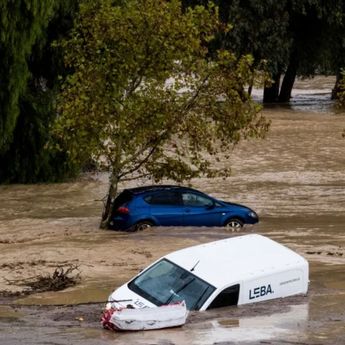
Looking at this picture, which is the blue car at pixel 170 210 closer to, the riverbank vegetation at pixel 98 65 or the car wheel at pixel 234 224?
the car wheel at pixel 234 224

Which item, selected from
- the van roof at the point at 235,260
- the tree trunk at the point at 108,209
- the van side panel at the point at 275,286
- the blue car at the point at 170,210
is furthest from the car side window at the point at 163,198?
the van side panel at the point at 275,286

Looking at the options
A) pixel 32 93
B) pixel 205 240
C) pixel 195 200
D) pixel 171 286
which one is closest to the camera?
pixel 171 286

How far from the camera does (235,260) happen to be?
565 inches

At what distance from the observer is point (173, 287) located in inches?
559

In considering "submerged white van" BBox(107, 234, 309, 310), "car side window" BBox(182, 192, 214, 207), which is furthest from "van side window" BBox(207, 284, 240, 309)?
"car side window" BBox(182, 192, 214, 207)

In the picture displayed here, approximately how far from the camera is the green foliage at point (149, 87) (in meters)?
24.6

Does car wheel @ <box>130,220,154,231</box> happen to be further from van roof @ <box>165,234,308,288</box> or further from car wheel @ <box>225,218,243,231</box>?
van roof @ <box>165,234,308,288</box>

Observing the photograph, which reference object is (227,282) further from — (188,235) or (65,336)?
(188,235)

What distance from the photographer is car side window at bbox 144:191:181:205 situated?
24.6m

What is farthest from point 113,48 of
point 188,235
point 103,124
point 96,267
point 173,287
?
point 173,287

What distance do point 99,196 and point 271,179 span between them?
662 centimetres

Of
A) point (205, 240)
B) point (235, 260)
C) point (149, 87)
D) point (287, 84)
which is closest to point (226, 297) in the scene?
point (235, 260)

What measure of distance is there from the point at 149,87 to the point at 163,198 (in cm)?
290

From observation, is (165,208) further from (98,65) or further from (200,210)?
(98,65)
